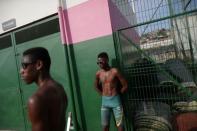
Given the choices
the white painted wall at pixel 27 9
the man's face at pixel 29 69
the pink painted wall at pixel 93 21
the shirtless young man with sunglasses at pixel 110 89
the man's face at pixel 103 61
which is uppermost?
the white painted wall at pixel 27 9

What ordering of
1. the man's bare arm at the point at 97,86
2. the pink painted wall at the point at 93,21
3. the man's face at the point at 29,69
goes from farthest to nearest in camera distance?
1. the pink painted wall at the point at 93,21
2. the man's bare arm at the point at 97,86
3. the man's face at the point at 29,69

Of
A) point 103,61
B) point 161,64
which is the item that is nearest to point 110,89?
point 103,61

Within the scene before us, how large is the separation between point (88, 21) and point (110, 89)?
5.17 feet

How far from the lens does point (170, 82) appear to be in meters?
5.43

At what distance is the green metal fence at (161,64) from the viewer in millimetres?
5172

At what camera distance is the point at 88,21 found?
655 cm

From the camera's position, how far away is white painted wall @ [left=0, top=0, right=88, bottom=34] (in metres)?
7.13

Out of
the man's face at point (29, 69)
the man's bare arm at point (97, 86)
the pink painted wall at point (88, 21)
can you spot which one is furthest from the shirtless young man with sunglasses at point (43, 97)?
the pink painted wall at point (88, 21)

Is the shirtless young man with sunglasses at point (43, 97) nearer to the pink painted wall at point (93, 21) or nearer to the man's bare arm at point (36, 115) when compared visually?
the man's bare arm at point (36, 115)

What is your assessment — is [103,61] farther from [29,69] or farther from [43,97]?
[43,97]

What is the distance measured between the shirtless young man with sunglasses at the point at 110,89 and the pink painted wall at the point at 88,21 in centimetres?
73

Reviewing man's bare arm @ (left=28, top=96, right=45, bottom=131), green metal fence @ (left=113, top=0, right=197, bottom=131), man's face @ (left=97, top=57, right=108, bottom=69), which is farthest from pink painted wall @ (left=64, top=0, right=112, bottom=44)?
man's bare arm @ (left=28, top=96, right=45, bottom=131)

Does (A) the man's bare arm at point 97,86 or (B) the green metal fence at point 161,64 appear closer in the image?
(B) the green metal fence at point 161,64

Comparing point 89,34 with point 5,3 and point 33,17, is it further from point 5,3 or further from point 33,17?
point 5,3
